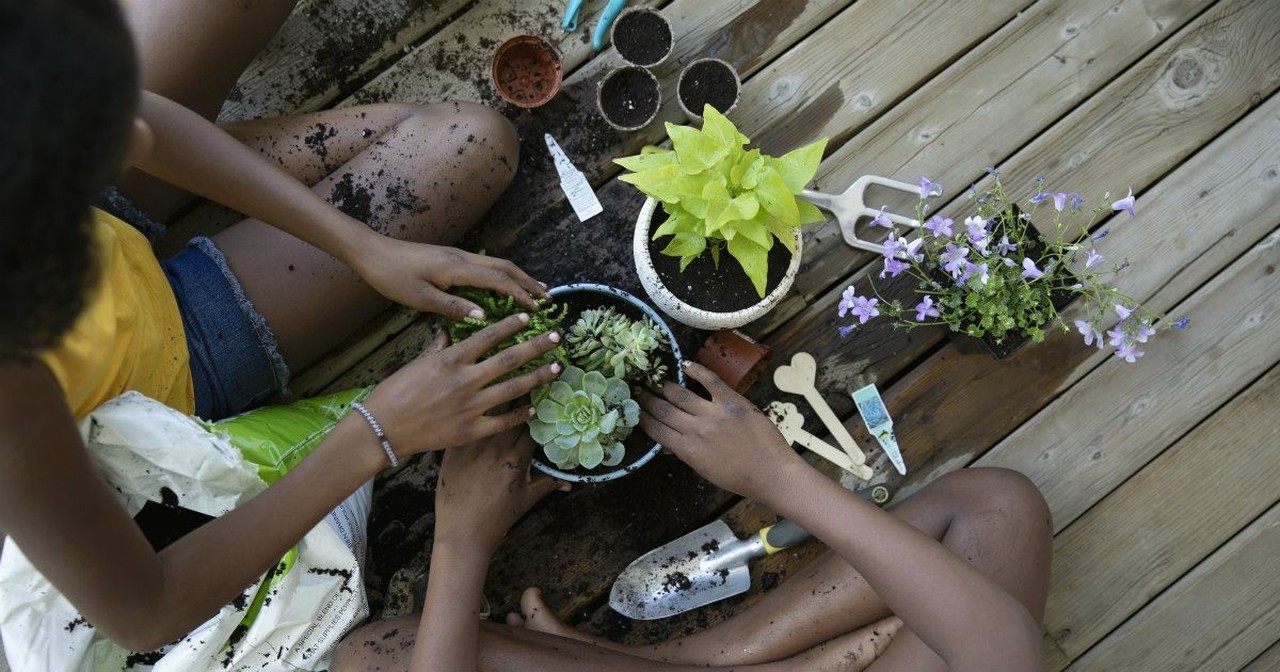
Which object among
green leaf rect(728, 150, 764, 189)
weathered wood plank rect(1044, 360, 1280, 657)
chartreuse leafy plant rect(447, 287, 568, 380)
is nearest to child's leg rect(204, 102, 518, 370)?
chartreuse leafy plant rect(447, 287, 568, 380)

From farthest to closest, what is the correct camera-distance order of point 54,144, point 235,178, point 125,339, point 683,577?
point 683,577 → point 235,178 → point 125,339 → point 54,144

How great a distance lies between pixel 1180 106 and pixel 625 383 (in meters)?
1.17

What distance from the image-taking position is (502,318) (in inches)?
45.6

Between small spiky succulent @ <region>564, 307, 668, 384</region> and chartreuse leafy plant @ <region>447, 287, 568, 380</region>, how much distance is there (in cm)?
3

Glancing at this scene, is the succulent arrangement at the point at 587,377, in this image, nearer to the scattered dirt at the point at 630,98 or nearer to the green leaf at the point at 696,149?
the green leaf at the point at 696,149

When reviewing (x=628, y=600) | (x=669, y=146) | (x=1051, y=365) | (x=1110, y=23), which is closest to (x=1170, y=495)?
(x=1051, y=365)

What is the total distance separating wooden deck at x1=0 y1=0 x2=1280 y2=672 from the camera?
4.88 feet

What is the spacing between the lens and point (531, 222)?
4.91 feet

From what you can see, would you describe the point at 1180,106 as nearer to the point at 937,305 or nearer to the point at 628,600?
the point at 937,305

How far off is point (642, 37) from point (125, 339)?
0.94 metres

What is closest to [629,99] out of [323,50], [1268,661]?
[323,50]

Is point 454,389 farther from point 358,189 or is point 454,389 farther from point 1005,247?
point 1005,247

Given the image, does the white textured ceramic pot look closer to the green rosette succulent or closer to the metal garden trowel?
the green rosette succulent

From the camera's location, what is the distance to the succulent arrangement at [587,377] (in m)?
1.10
